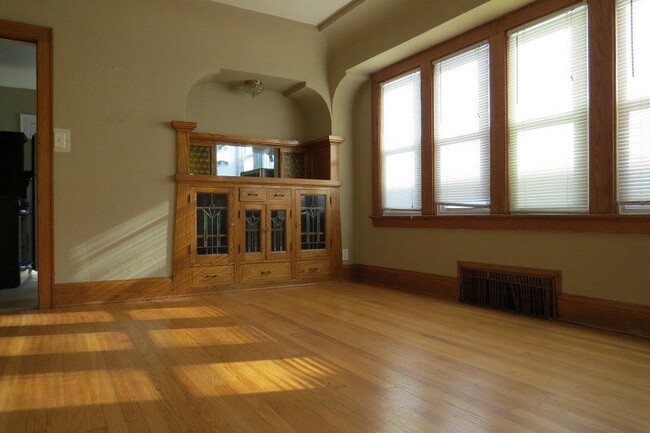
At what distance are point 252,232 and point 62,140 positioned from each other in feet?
6.06

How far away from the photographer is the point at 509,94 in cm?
358

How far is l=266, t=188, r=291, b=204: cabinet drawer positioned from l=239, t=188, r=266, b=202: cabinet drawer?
0.07 m

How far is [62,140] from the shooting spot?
3742mm

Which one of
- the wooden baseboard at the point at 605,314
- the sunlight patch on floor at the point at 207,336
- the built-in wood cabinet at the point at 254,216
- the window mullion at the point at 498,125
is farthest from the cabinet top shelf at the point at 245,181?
the wooden baseboard at the point at 605,314

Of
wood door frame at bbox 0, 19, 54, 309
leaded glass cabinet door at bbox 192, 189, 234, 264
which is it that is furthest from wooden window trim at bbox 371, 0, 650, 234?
wood door frame at bbox 0, 19, 54, 309

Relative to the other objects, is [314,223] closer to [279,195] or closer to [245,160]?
[279,195]

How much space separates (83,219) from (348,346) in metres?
2.59

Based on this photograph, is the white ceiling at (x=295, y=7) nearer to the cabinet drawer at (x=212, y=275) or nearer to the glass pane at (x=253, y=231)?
the glass pane at (x=253, y=231)

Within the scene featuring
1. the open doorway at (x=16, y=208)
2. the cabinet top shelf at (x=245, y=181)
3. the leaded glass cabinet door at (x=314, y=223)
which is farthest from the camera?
the leaded glass cabinet door at (x=314, y=223)

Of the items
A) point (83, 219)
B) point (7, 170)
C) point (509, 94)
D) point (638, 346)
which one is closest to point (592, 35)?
point (509, 94)

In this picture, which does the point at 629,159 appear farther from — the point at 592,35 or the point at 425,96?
the point at 425,96

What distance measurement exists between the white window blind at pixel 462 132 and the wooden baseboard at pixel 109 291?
8.72ft

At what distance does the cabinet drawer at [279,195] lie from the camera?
4711 mm

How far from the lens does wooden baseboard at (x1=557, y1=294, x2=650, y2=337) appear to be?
2.74 metres
